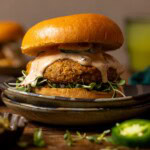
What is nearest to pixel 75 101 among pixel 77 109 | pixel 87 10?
pixel 77 109

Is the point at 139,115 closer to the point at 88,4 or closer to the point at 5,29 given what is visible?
the point at 5,29

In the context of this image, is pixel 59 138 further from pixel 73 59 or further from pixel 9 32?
pixel 9 32

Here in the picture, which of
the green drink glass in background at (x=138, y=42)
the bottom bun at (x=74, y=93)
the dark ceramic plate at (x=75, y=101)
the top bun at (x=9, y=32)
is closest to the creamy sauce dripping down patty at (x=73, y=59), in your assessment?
the bottom bun at (x=74, y=93)

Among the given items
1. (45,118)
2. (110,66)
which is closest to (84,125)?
(45,118)

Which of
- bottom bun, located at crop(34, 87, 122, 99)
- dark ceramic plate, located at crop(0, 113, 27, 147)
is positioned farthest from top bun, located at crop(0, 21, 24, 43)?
dark ceramic plate, located at crop(0, 113, 27, 147)

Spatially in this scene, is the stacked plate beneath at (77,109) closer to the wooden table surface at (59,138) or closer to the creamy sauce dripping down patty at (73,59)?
the wooden table surface at (59,138)

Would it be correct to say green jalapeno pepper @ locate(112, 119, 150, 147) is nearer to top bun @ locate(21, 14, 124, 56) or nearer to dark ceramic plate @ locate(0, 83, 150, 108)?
dark ceramic plate @ locate(0, 83, 150, 108)
